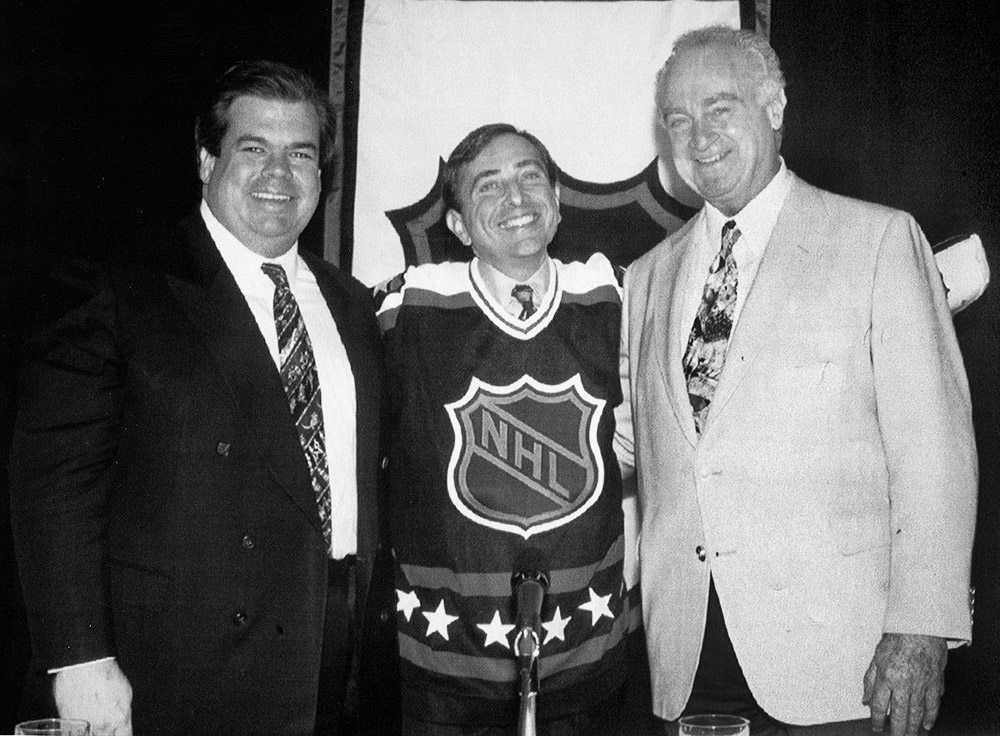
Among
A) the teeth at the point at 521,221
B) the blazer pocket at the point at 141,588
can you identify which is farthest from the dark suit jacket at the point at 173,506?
the teeth at the point at 521,221

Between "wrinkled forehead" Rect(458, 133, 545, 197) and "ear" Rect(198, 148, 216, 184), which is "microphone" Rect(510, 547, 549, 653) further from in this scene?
"ear" Rect(198, 148, 216, 184)

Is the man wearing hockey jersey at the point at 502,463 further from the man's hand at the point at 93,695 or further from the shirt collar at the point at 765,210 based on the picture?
the man's hand at the point at 93,695

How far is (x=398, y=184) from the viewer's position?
3.31 metres

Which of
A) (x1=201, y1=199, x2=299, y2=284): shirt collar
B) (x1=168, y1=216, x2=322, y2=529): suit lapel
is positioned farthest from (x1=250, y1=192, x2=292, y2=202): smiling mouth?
(x1=168, y1=216, x2=322, y2=529): suit lapel

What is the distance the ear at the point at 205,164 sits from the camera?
98.6 inches

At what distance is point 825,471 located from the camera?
216cm

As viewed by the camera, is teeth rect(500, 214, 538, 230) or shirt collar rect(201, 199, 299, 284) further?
teeth rect(500, 214, 538, 230)

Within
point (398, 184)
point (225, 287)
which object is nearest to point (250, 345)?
point (225, 287)

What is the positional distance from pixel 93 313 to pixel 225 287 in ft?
0.97

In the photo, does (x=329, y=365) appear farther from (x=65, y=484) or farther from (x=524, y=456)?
(x=65, y=484)

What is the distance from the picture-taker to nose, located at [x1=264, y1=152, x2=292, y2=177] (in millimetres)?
2420

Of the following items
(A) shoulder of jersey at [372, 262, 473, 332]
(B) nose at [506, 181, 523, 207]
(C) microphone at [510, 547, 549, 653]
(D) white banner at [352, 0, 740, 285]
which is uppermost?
(D) white banner at [352, 0, 740, 285]

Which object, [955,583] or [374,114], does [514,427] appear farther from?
[374,114]

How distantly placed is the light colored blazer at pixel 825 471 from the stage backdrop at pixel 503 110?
3.57 ft
